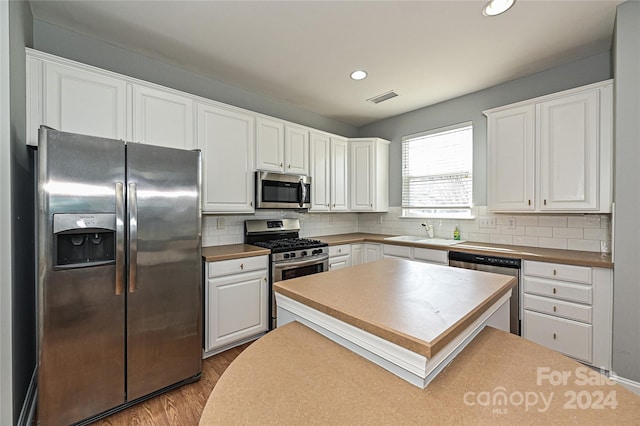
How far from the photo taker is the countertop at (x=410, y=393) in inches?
27.8

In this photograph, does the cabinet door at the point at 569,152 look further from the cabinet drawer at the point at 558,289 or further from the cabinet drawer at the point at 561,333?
the cabinet drawer at the point at 561,333

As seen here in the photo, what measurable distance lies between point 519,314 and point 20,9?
4295 millimetres

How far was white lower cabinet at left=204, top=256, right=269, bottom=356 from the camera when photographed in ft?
7.95

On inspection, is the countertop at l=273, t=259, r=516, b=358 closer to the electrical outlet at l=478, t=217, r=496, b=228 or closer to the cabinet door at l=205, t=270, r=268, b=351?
the cabinet door at l=205, t=270, r=268, b=351

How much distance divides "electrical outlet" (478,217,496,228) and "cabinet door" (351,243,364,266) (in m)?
1.47

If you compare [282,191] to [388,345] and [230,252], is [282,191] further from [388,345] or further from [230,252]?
[388,345]

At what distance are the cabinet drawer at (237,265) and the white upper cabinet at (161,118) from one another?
3.64 ft

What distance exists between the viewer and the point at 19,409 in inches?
63.3

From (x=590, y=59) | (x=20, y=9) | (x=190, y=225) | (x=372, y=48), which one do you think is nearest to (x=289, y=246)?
(x=190, y=225)

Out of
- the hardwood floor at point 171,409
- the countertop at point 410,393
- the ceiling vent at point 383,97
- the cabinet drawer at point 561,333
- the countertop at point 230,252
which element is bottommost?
the hardwood floor at point 171,409

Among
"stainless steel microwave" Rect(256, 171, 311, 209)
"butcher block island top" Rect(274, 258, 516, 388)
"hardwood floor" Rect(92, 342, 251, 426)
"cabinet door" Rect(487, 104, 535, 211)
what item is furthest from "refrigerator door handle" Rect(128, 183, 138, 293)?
"cabinet door" Rect(487, 104, 535, 211)

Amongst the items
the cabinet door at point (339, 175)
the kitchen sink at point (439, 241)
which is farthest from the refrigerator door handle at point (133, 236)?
the kitchen sink at point (439, 241)

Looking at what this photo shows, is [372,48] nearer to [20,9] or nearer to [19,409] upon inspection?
[20,9]

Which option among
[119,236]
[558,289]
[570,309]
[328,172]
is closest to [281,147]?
[328,172]
